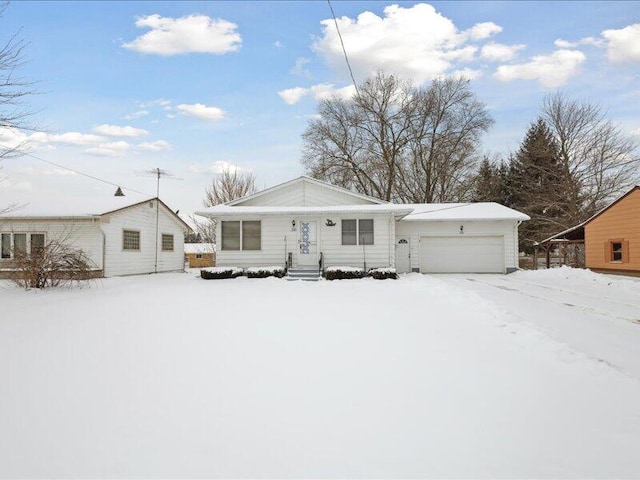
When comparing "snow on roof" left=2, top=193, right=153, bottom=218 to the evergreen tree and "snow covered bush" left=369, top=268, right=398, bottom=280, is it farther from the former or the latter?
the evergreen tree

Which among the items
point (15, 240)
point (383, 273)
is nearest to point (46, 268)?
point (15, 240)

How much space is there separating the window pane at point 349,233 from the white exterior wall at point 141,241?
34.9 ft

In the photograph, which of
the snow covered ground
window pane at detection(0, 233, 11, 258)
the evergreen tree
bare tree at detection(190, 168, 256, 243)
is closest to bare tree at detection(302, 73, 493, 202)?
the evergreen tree

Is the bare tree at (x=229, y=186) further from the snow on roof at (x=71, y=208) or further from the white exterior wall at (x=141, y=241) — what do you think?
the snow on roof at (x=71, y=208)

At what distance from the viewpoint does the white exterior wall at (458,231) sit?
19953 mm

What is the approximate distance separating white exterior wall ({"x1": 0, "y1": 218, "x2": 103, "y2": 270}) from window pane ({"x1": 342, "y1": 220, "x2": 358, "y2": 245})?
10.9 m

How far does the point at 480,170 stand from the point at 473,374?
117 ft

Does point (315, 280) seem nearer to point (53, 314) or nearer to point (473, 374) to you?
point (53, 314)

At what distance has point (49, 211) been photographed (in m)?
17.8

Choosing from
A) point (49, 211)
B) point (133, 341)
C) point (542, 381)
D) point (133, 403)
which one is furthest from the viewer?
point (49, 211)

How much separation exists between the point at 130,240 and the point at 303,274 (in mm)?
9607

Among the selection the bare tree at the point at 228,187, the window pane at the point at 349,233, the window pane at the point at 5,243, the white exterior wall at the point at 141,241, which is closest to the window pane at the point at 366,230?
the window pane at the point at 349,233

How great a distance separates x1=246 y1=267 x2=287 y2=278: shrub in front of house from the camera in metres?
16.1

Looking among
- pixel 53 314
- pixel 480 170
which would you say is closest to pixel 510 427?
pixel 53 314
